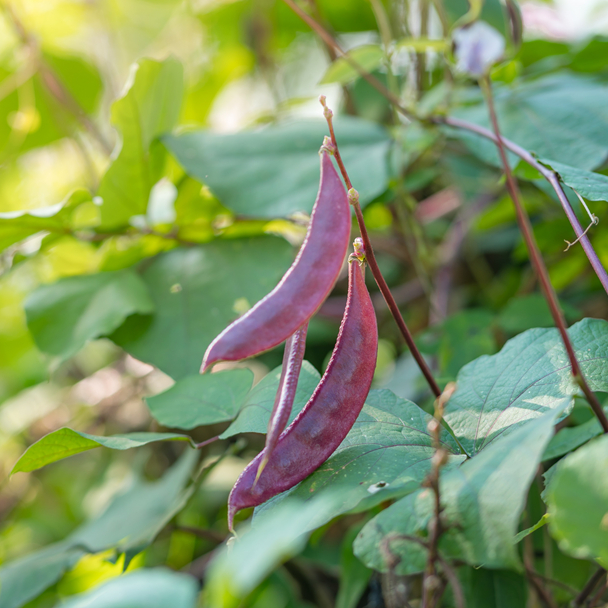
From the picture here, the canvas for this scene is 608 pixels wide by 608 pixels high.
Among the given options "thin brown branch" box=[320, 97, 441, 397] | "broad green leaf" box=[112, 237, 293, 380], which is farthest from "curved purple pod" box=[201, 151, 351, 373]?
"broad green leaf" box=[112, 237, 293, 380]

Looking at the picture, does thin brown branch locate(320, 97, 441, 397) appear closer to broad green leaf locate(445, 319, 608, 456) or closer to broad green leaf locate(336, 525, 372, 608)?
broad green leaf locate(445, 319, 608, 456)

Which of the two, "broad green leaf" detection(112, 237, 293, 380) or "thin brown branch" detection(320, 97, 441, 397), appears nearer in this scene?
"thin brown branch" detection(320, 97, 441, 397)

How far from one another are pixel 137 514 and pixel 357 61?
502 millimetres

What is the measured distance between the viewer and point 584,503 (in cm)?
19

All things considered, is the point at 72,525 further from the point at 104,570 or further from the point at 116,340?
the point at 116,340

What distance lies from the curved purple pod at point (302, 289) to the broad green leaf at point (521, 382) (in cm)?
11

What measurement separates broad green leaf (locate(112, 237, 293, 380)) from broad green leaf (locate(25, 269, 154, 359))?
0.02 m

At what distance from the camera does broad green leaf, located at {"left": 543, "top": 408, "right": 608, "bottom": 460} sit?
31cm

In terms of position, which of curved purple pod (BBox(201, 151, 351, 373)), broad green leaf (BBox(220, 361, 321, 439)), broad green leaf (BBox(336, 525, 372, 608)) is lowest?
broad green leaf (BBox(336, 525, 372, 608))

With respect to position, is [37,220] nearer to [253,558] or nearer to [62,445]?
[62,445]

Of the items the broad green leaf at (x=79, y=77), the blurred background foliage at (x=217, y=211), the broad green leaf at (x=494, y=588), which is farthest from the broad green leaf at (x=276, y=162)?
the broad green leaf at (x=79, y=77)

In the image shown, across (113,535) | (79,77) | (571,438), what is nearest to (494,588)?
(571,438)

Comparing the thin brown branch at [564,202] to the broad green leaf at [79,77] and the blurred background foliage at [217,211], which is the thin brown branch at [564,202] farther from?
the broad green leaf at [79,77]

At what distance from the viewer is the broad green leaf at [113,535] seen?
1.41ft
